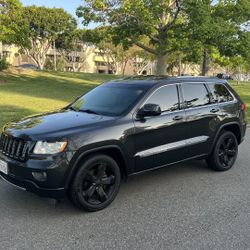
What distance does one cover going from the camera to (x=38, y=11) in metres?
41.0

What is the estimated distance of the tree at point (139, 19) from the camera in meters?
19.2

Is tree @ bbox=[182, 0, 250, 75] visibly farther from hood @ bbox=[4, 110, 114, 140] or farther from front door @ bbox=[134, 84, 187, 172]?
hood @ bbox=[4, 110, 114, 140]

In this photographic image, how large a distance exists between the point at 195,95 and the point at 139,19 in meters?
14.5

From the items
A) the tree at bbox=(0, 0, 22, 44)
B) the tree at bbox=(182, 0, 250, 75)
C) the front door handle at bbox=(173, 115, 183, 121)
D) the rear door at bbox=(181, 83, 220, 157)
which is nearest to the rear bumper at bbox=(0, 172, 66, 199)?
the front door handle at bbox=(173, 115, 183, 121)

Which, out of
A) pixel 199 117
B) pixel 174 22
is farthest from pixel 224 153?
pixel 174 22

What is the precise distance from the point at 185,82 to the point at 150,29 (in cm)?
1452

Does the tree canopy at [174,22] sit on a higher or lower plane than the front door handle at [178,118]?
higher

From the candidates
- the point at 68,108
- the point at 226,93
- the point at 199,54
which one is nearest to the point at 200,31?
→ the point at 199,54

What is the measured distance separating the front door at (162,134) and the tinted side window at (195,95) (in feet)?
0.72

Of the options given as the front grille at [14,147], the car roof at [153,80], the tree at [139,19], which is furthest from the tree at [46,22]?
the front grille at [14,147]

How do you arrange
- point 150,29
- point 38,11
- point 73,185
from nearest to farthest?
point 73,185, point 150,29, point 38,11

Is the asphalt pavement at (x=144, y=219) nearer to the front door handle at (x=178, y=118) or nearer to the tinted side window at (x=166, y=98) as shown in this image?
the front door handle at (x=178, y=118)

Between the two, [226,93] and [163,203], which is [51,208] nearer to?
[163,203]

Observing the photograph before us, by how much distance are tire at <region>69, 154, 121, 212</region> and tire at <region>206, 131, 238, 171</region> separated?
6.92 feet
